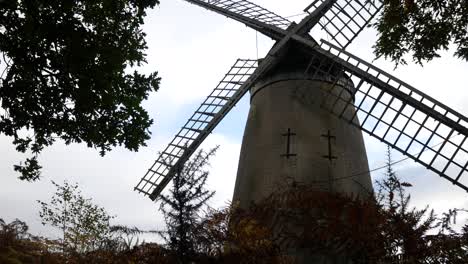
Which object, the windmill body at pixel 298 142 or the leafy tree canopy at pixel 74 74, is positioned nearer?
the leafy tree canopy at pixel 74 74

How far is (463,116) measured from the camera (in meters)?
11.2

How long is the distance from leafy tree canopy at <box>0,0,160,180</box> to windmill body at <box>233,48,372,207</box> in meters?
4.59

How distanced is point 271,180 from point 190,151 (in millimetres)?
2903

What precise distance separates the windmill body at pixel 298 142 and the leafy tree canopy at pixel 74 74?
15.1ft

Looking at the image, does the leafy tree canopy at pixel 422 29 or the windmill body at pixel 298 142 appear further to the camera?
the windmill body at pixel 298 142

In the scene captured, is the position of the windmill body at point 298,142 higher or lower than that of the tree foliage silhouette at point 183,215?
higher

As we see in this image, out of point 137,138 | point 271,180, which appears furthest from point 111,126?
point 271,180

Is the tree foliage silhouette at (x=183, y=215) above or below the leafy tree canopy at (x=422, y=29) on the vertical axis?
below

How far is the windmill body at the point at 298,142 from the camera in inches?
454

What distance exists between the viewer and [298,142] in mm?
11844

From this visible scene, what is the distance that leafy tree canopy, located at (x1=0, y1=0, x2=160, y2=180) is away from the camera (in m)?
6.94

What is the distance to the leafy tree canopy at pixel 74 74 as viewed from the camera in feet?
22.8

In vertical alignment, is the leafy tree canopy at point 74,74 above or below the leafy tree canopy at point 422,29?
below

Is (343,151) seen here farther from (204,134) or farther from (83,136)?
(83,136)
